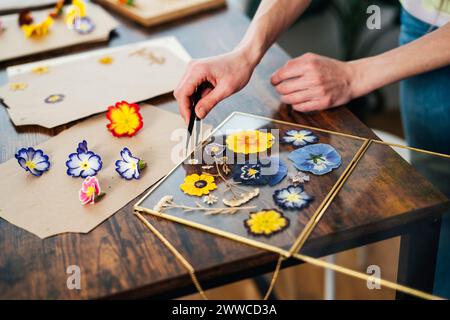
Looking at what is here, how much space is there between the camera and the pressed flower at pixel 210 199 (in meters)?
0.86

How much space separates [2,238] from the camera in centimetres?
84

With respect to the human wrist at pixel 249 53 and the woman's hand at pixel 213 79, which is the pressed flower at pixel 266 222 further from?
the human wrist at pixel 249 53

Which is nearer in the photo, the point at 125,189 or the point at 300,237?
the point at 300,237

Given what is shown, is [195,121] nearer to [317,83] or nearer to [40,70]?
[317,83]

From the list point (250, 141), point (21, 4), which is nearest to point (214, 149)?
point (250, 141)

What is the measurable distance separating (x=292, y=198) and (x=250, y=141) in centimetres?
19

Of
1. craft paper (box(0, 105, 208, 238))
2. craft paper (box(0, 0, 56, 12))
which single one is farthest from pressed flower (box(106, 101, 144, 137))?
craft paper (box(0, 0, 56, 12))

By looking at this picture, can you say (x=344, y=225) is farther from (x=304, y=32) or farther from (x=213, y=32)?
(x=304, y=32)

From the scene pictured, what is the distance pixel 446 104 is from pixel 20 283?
3.42 ft

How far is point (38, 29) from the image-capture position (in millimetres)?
1546

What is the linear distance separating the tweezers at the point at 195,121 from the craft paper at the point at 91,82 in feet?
0.53

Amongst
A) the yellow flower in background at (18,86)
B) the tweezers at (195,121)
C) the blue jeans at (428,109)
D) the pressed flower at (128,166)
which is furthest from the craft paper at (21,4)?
the blue jeans at (428,109)
